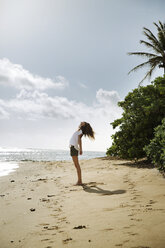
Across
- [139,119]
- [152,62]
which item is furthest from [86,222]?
[152,62]

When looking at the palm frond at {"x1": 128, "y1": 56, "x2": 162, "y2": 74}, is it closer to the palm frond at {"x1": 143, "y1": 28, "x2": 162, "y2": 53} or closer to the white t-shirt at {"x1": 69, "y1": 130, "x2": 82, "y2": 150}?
the palm frond at {"x1": 143, "y1": 28, "x2": 162, "y2": 53}

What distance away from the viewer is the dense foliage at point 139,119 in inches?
405

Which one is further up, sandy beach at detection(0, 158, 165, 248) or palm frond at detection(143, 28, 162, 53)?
palm frond at detection(143, 28, 162, 53)

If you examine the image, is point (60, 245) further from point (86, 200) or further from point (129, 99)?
point (129, 99)

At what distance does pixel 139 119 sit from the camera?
34.6 feet

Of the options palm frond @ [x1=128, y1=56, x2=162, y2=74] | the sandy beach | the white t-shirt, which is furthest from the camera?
palm frond @ [x1=128, y1=56, x2=162, y2=74]

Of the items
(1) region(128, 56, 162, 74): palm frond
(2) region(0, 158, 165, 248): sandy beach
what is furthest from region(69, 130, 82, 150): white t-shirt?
(1) region(128, 56, 162, 74): palm frond

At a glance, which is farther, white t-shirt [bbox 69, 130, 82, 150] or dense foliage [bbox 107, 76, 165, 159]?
dense foliage [bbox 107, 76, 165, 159]

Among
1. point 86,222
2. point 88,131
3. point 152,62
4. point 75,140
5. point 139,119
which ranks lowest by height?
point 86,222

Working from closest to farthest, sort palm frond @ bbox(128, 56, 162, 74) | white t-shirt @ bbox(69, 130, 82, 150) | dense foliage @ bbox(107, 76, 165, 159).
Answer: white t-shirt @ bbox(69, 130, 82, 150), dense foliage @ bbox(107, 76, 165, 159), palm frond @ bbox(128, 56, 162, 74)

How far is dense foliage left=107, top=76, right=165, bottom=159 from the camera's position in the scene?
33.7 ft

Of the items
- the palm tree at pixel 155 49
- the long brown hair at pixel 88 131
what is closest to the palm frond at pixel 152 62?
the palm tree at pixel 155 49

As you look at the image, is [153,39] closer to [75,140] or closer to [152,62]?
[152,62]

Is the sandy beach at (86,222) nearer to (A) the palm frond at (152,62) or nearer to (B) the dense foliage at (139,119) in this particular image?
(B) the dense foliage at (139,119)
